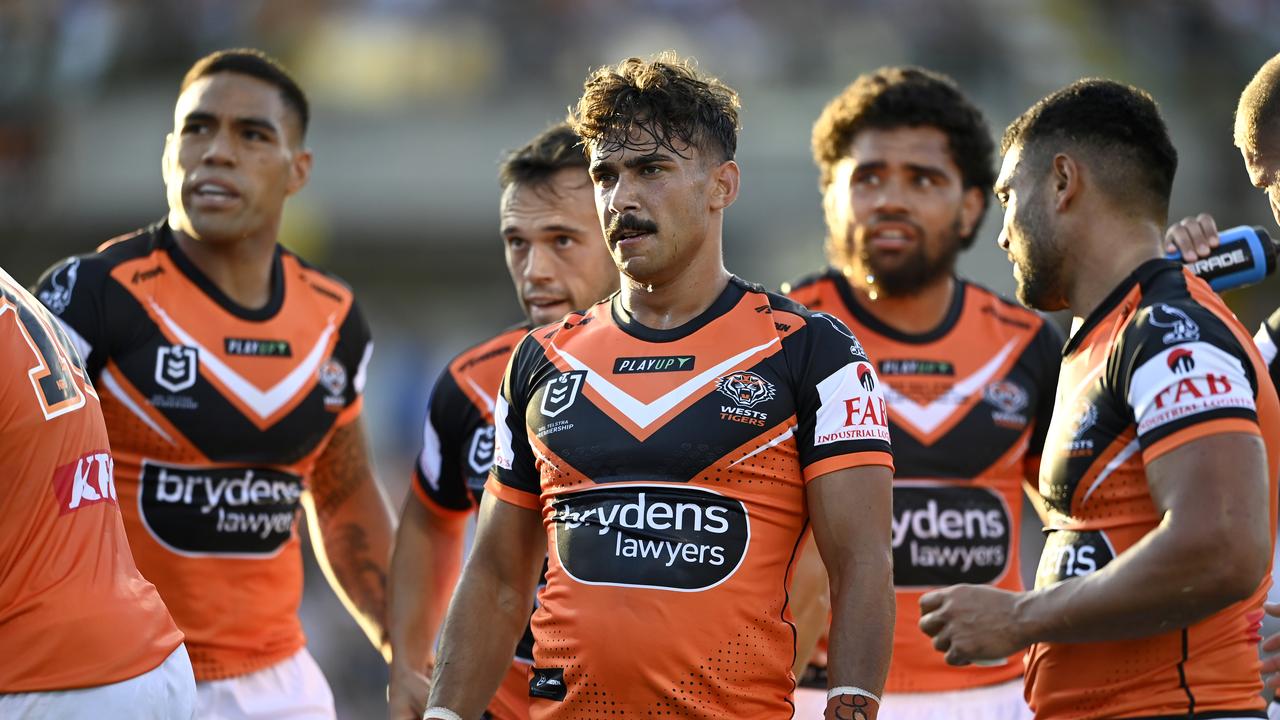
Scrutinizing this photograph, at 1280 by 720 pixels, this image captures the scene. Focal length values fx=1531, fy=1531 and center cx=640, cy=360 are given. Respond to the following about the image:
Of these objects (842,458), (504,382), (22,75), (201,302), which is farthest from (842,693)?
(22,75)

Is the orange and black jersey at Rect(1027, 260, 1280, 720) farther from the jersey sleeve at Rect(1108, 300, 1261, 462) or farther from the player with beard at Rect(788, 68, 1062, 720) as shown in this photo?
the player with beard at Rect(788, 68, 1062, 720)

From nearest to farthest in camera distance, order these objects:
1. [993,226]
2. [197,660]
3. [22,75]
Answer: [197,660] < [993,226] < [22,75]

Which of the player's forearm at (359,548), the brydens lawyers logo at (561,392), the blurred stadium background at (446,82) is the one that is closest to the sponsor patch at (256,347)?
the player's forearm at (359,548)

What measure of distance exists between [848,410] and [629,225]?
2.65 feet

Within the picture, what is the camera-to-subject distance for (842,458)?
412 cm

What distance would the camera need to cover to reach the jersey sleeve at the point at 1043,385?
19.4 ft

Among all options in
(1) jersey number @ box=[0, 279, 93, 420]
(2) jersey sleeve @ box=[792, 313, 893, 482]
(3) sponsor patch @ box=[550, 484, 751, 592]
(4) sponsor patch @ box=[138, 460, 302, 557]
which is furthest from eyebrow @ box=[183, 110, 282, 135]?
(2) jersey sleeve @ box=[792, 313, 893, 482]

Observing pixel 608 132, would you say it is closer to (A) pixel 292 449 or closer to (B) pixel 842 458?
(B) pixel 842 458

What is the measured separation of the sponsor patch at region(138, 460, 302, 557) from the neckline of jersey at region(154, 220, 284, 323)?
0.63 metres

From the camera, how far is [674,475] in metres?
4.16

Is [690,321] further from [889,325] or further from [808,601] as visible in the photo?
[889,325]

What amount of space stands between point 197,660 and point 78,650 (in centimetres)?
177

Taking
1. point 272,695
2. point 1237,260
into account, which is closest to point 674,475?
point 1237,260

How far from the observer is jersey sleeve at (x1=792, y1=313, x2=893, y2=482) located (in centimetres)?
414
